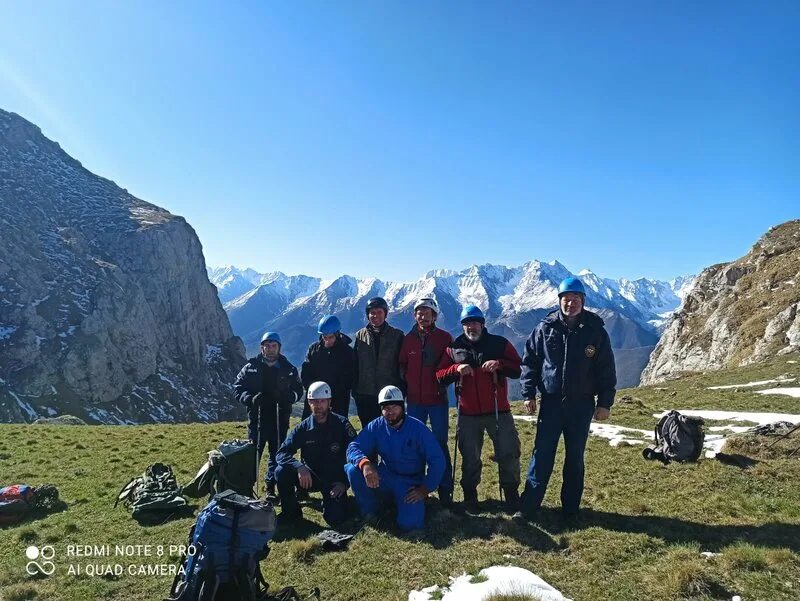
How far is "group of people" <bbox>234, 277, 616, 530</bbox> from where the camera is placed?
27.9 ft

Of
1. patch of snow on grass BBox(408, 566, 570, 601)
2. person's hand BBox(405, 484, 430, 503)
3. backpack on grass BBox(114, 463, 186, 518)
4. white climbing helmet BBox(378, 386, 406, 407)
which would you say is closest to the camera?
patch of snow on grass BBox(408, 566, 570, 601)

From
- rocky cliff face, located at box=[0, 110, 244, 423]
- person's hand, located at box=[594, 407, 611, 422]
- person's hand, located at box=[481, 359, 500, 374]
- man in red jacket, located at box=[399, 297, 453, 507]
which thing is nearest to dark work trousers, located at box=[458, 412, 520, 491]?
man in red jacket, located at box=[399, 297, 453, 507]

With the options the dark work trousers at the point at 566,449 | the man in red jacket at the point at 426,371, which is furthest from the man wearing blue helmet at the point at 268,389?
the dark work trousers at the point at 566,449

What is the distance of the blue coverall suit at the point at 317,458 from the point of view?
376 inches

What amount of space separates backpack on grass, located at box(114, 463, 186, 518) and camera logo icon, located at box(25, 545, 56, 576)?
1.84 metres

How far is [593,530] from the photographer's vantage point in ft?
26.1

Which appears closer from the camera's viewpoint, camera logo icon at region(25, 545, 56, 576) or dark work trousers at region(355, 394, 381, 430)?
camera logo icon at region(25, 545, 56, 576)

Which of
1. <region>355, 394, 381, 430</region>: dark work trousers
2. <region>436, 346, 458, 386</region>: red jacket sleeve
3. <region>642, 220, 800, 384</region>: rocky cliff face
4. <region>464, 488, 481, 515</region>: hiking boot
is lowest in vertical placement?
<region>464, 488, 481, 515</region>: hiking boot

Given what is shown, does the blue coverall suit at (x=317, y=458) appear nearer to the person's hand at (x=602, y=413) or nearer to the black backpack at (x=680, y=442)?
the person's hand at (x=602, y=413)

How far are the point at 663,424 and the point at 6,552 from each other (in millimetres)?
16349

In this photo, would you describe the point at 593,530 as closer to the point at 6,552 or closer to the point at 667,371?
the point at 6,552

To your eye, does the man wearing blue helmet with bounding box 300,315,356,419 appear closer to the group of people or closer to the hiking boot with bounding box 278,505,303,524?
the group of people

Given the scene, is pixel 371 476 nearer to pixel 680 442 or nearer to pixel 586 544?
pixel 586 544

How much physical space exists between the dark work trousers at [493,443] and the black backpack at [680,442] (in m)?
5.95
